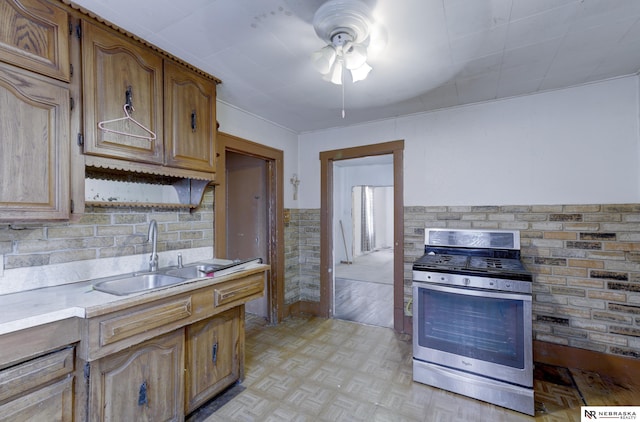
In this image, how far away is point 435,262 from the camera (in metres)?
2.27

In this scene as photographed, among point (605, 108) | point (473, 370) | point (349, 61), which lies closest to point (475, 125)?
point (605, 108)

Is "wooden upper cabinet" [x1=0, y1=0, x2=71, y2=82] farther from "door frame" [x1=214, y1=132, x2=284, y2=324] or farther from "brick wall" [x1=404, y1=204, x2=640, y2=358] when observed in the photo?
"brick wall" [x1=404, y1=204, x2=640, y2=358]

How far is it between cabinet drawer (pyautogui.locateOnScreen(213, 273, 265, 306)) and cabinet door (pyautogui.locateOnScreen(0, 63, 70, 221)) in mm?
905

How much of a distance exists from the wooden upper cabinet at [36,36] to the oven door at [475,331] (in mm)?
2575

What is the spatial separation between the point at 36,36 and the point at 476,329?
9.99ft

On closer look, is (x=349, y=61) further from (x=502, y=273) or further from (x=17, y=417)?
(x=17, y=417)

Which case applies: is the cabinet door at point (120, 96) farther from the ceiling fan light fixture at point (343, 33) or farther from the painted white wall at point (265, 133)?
the ceiling fan light fixture at point (343, 33)

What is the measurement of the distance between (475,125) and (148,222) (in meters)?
3.04

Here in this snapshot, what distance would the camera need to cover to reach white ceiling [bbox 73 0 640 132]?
1.42 m

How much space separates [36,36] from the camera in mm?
1294

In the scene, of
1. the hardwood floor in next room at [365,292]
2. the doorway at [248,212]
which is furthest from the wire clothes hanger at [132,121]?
the hardwood floor in next room at [365,292]

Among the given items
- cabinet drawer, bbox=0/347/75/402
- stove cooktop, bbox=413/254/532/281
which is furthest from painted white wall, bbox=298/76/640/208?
cabinet drawer, bbox=0/347/75/402

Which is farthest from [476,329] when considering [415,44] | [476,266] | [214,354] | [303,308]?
[303,308]

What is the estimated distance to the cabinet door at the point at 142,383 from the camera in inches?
51.5
